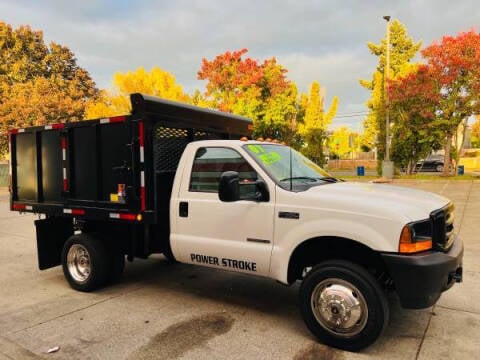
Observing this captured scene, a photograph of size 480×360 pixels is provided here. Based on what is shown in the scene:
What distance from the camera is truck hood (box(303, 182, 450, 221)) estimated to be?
11.2ft

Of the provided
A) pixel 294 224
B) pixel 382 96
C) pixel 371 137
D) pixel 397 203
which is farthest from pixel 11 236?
pixel 371 137

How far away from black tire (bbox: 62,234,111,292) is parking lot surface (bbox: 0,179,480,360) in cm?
14

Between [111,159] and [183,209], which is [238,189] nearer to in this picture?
[183,209]

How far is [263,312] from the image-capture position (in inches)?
179

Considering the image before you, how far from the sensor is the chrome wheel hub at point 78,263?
537 centimetres

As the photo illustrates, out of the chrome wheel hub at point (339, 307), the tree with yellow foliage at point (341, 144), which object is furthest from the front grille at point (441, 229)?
the tree with yellow foliage at point (341, 144)

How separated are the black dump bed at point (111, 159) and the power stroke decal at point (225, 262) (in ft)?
2.28

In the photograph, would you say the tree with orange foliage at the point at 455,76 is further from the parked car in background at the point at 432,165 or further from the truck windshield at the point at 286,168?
the truck windshield at the point at 286,168

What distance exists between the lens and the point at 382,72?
2848 centimetres

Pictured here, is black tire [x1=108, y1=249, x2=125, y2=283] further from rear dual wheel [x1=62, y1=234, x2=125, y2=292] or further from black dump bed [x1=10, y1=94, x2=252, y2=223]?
black dump bed [x1=10, y1=94, x2=252, y2=223]

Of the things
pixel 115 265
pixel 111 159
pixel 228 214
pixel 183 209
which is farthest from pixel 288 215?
pixel 115 265

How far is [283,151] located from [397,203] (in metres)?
1.63

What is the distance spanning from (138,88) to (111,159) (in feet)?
81.0

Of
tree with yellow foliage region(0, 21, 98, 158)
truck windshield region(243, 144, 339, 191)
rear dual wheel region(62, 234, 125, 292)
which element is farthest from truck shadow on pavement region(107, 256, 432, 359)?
tree with yellow foliage region(0, 21, 98, 158)
